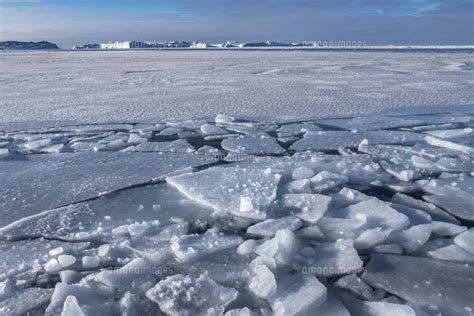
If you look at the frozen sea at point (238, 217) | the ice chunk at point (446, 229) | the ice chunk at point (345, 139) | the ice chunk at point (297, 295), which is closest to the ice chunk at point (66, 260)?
the frozen sea at point (238, 217)

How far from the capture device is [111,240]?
6.23ft

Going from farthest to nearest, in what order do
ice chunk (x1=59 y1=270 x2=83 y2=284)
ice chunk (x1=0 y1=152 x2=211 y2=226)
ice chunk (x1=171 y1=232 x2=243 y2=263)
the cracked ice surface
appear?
1. ice chunk (x1=0 y1=152 x2=211 y2=226)
2. ice chunk (x1=171 y1=232 x2=243 y2=263)
3. ice chunk (x1=59 y1=270 x2=83 y2=284)
4. the cracked ice surface

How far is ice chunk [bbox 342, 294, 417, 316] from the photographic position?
134cm

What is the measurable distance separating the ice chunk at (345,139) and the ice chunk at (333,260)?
1.60 m

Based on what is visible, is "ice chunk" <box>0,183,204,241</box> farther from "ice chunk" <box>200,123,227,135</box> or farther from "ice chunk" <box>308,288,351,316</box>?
"ice chunk" <box>200,123,227,135</box>

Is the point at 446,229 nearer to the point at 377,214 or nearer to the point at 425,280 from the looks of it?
the point at 377,214

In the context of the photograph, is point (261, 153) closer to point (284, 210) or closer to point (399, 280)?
point (284, 210)

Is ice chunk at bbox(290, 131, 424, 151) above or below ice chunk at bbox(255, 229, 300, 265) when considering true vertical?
above

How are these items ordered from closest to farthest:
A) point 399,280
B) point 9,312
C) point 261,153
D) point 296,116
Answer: point 9,312 → point 399,280 → point 261,153 → point 296,116

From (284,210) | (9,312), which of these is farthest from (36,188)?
(284,210)

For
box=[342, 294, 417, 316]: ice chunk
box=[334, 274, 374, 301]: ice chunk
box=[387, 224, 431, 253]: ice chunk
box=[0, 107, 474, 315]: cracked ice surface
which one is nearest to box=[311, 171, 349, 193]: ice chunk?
box=[0, 107, 474, 315]: cracked ice surface

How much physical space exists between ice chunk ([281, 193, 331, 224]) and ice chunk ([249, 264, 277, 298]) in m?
0.48

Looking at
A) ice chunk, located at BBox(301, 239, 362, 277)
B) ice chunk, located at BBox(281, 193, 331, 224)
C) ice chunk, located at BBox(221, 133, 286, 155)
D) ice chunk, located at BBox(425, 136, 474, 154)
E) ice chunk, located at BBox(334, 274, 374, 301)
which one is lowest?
ice chunk, located at BBox(334, 274, 374, 301)

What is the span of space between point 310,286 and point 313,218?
52 cm
